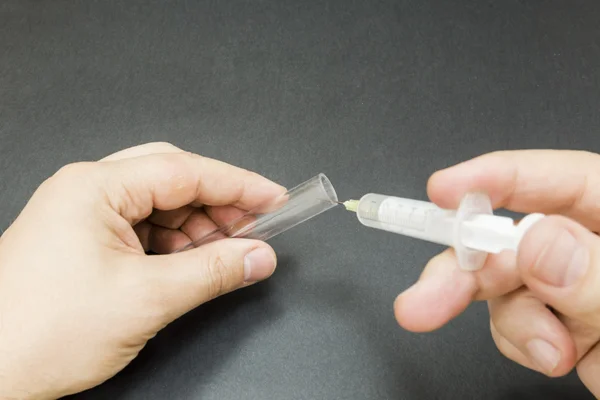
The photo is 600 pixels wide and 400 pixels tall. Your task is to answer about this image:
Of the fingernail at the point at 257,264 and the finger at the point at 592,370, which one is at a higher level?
the fingernail at the point at 257,264

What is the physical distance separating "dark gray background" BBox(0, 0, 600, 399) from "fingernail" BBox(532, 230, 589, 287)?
→ 443 millimetres

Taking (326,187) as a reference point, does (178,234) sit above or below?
below

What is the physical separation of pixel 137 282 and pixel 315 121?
1.87 ft

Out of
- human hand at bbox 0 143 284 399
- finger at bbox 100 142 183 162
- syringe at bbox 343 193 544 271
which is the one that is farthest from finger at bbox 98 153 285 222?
syringe at bbox 343 193 544 271

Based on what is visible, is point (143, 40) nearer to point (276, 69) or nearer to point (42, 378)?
point (276, 69)

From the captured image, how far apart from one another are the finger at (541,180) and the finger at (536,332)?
0.14 meters

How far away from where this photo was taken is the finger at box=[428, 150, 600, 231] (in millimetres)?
714

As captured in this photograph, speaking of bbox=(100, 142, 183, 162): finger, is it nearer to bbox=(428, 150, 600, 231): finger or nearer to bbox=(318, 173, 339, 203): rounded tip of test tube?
bbox=(318, 173, 339, 203): rounded tip of test tube

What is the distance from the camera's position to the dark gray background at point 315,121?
0.91m

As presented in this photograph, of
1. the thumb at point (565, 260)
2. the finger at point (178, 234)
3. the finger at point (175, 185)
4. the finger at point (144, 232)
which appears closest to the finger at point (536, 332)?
the thumb at point (565, 260)

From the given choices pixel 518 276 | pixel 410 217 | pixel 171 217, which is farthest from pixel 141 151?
pixel 518 276

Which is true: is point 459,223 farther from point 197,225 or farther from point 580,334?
point 197,225

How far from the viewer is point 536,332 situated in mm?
713

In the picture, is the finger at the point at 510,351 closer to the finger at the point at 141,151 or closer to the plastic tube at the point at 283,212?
the plastic tube at the point at 283,212
